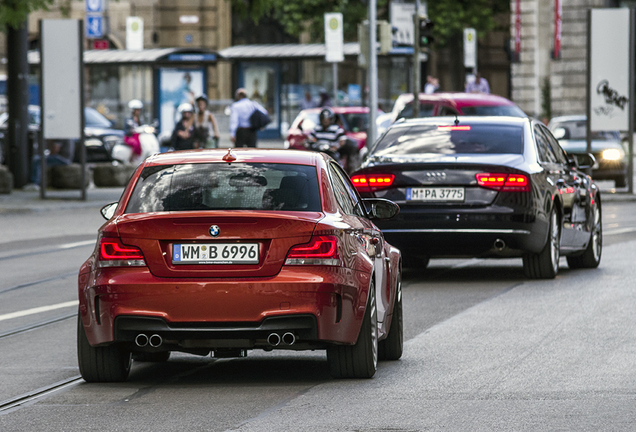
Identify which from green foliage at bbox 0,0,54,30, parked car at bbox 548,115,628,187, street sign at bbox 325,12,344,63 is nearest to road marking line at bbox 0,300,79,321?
green foliage at bbox 0,0,54,30

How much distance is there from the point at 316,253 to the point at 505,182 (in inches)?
220

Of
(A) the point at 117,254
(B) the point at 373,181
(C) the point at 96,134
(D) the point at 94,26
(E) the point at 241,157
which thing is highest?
(D) the point at 94,26

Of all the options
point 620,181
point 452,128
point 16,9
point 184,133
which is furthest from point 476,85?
point 452,128

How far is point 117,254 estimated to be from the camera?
24.0ft

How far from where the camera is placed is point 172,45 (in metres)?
56.7

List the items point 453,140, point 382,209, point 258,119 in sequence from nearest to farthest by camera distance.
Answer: point 382,209
point 453,140
point 258,119

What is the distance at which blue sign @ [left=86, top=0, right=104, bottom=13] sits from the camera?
45000 millimetres

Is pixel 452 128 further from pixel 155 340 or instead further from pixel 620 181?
pixel 620 181

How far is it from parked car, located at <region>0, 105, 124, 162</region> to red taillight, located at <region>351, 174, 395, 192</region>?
73.2 feet

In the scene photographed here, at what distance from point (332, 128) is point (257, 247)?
2115cm

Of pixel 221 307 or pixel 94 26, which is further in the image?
pixel 94 26

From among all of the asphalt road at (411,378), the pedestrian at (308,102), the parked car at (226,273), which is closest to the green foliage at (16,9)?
the asphalt road at (411,378)

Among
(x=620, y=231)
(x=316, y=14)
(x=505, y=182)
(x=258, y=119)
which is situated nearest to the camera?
(x=505, y=182)

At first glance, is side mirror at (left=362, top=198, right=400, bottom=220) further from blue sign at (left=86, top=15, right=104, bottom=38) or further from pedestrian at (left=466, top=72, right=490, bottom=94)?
blue sign at (left=86, top=15, right=104, bottom=38)
